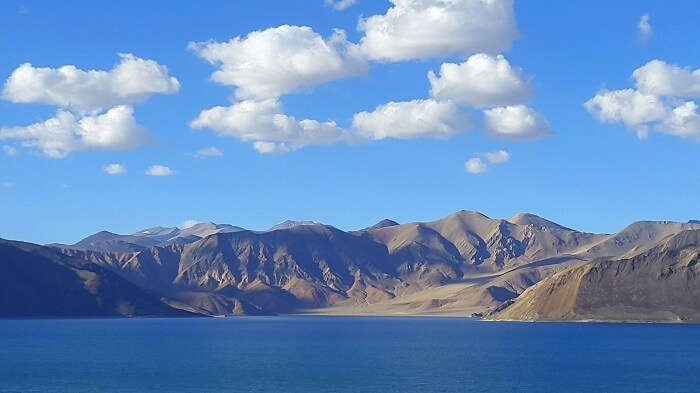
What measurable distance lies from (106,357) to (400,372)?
203 ft

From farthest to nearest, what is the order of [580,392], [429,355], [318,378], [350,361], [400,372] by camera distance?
[429,355] < [350,361] < [400,372] < [318,378] < [580,392]

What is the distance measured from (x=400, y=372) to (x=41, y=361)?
6480cm

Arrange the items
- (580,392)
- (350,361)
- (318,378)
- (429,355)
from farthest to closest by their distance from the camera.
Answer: (429,355) → (350,361) → (318,378) → (580,392)

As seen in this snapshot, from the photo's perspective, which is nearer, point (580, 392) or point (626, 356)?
point (580, 392)

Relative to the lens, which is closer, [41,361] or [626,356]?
[41,361]

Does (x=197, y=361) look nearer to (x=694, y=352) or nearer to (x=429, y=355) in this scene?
(x=429, y=355)

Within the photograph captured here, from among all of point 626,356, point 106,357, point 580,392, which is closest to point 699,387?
point 580,392

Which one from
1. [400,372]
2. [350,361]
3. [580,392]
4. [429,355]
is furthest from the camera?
[429,355]

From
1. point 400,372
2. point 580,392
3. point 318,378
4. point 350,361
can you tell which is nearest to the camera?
point 580,392

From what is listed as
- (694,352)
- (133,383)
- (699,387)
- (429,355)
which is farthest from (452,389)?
(694,352)

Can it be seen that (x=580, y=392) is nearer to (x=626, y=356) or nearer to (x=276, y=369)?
(x=276, y=369)

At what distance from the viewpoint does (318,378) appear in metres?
137

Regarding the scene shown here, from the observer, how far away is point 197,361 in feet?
559

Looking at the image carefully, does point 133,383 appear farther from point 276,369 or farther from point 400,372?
point 400,372
